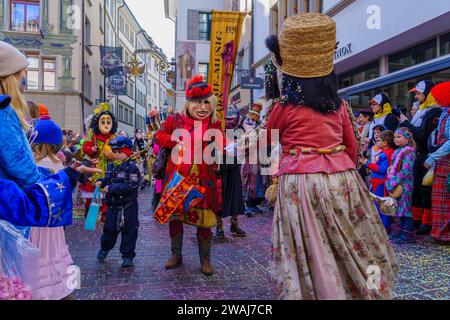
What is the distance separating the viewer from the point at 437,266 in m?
4.43

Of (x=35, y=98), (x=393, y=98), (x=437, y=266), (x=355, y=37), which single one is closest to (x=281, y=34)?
(x=437, y=266)

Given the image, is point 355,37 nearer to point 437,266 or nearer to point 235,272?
point 437,266

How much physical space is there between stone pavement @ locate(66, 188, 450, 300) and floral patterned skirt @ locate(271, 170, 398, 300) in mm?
985

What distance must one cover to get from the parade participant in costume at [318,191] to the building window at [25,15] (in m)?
24.5

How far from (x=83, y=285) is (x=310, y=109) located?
259 cm

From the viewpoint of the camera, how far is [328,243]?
2611 millimetres

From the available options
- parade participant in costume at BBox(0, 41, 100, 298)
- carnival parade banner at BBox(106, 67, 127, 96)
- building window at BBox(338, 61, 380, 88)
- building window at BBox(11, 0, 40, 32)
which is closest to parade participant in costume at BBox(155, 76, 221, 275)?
parade participant in costume at BBox(0, 41, 100, 298)

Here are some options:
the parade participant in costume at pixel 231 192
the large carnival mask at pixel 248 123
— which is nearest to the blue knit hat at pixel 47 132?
the parade participant in costume at pixel 231 192

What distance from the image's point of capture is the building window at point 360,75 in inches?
435

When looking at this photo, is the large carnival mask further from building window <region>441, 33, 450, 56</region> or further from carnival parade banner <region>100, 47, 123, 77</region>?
carnival parade banner <region>100, 47, 123, 77</region>

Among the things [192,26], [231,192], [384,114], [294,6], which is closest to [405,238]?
[384,114]

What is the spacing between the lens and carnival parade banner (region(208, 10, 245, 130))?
5.37m

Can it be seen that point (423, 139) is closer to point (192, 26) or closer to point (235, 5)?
point (235, 5)

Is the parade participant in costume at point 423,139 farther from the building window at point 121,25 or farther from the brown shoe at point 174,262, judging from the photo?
the building window at point 121,25
